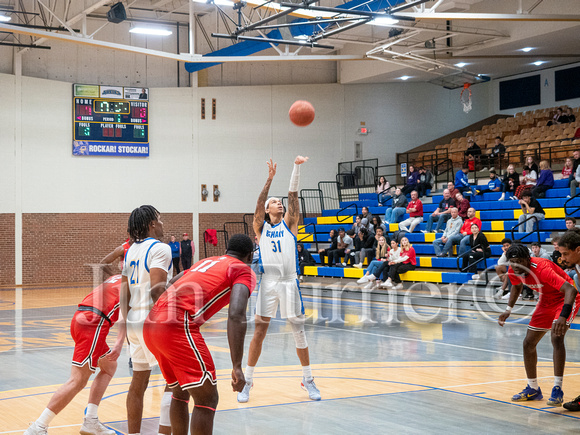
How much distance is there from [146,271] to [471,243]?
11462 mm

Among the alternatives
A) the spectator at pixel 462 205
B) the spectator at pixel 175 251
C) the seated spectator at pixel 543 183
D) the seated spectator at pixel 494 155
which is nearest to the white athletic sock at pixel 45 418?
the spectator at pixel 462 205

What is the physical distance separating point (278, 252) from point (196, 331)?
8.61ft

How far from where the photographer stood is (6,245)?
21.2 meters

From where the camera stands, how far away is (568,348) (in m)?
8.91

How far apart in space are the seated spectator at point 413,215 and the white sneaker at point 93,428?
539 inches

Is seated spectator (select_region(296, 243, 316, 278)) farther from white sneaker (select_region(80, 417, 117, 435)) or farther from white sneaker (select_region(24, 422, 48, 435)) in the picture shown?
white sneaker (select_region(24, 422, 48, 435))

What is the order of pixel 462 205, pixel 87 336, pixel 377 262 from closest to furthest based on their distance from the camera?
pixel 87 336 < pixel 377 262 < pixel 462 205

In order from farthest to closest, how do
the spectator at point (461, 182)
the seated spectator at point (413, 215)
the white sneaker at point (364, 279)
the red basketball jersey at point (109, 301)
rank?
the spectator at point (461, 182), the seated spectator at point (413, 215), the white sneaker at point (364, 279), the red basketball jersey at point (109, 301)

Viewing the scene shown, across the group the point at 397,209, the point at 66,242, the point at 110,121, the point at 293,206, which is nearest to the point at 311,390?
the point at 293,206

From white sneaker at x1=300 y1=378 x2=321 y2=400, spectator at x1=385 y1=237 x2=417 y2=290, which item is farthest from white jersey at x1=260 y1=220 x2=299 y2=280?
spectator at x1=385 y1=237 x2=417 y2=290

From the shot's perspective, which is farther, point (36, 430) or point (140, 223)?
point (36, 430)

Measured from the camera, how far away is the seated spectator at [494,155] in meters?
19.2

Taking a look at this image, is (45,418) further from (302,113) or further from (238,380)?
(302,113)

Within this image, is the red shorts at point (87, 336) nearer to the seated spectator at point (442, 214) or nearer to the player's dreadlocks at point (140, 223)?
the player's dreadlocks at point (140, 223)
